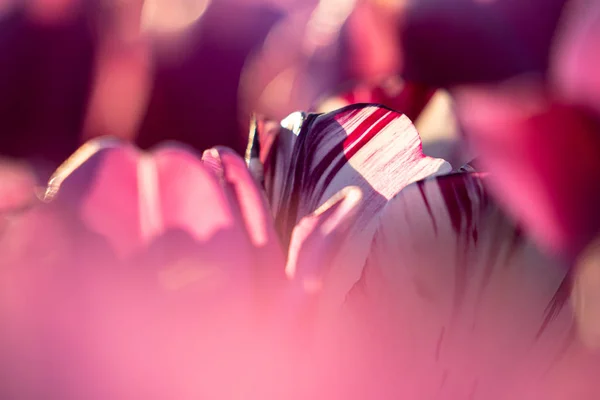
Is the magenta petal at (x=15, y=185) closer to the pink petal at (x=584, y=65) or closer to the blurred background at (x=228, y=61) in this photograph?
the blurred background at (x=228, y=61)

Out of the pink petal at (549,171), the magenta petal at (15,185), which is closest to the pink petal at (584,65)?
the pink petal at (549,171)

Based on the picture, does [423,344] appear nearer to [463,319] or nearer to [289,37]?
[463,319]

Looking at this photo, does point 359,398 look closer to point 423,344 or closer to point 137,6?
point 423,344

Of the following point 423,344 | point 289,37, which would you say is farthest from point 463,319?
point 289,37

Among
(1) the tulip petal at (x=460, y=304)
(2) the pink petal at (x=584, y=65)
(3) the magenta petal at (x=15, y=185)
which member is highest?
(2) the pink petal at (x=584, y=65)

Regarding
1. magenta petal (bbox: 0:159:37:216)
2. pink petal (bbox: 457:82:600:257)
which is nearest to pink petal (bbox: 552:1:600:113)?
pink petal (bbox: 457:82:600:257)
